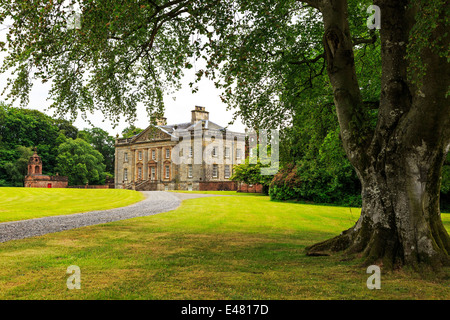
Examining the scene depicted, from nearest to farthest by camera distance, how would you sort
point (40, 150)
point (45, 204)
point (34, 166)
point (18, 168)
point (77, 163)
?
1. point (45, 204)
2. point (34, 166)
3. point (18, 168)
4. point (40, 150)
5. point (77, 163)

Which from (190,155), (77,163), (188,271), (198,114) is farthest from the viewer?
(77,163)

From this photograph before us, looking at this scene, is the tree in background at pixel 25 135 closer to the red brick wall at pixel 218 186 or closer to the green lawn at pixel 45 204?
the red brick wall at pixel 218 186

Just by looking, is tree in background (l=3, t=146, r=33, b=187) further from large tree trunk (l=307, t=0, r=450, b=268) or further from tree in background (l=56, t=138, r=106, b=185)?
large tree trunk (l=307, t=0, r=450, b=268)

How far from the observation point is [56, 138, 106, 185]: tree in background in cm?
6906

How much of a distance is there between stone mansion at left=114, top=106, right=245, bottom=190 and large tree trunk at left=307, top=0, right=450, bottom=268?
5571 centimetres

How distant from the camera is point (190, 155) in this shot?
224ft

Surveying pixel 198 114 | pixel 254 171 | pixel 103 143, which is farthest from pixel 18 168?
pixel 254 171

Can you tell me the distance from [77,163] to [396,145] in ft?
235

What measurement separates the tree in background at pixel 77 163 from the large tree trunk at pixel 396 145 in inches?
2704

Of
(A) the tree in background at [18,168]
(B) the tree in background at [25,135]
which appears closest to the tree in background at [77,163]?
(B) the tree in background at [25,135]

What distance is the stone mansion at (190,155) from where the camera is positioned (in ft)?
217

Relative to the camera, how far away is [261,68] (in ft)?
38.0

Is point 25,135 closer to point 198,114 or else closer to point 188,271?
point 198,114

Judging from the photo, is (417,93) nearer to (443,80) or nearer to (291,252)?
(443,80)
